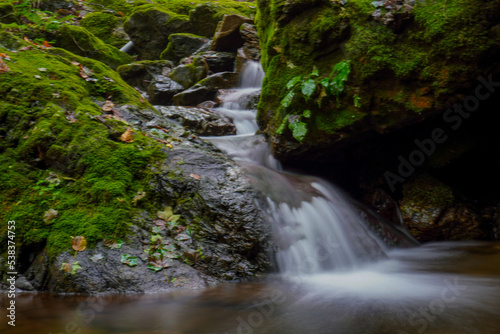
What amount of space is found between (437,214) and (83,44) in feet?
34.6

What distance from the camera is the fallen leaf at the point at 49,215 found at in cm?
302

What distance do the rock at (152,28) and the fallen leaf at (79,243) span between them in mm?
11765

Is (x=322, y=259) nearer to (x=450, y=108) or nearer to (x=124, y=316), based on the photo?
(x=124, y=316)

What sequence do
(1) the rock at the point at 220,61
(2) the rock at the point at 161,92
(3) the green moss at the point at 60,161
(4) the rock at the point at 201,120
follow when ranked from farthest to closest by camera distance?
1. (1) the rock at the point at 220,61
2. (2) the rock at the point at 161,92
3. (4) the rock at the point at 201,120
4. (3) the green moss at the point at 60,161

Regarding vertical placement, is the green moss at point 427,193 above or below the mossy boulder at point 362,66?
below

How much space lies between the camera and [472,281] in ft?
9.86

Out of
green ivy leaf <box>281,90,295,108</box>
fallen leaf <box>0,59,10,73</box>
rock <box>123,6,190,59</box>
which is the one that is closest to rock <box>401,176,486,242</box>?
green ivy leaf <box>281,90,295,108</box>

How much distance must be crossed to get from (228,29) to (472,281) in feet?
34.5

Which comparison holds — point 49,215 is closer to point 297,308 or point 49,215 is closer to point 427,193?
point 297,308

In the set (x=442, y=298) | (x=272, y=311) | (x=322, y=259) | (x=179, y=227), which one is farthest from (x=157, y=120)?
(x=442, y=298)

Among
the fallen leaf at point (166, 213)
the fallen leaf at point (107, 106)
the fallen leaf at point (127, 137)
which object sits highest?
the fallen leaf at point (107, 106)

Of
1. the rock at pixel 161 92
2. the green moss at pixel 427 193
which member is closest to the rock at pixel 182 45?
the rock at pixel 161 92

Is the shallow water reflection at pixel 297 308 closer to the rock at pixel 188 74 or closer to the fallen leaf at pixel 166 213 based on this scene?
the fallen leaf at pixel 166 213

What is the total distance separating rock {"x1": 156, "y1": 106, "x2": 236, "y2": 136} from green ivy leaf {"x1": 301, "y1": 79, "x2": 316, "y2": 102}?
3.05 metres
